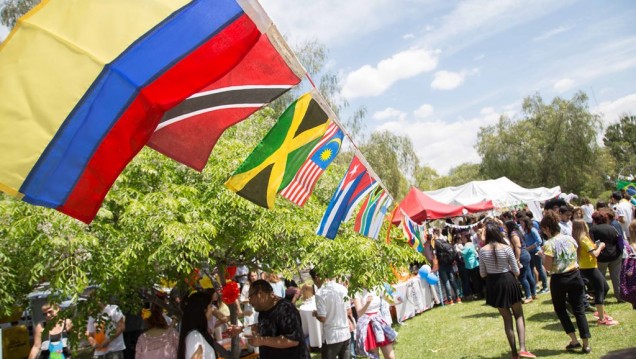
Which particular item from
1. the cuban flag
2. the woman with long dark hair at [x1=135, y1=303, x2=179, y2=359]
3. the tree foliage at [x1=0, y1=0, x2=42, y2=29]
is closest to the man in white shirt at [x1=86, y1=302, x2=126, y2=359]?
the woman with long dark hair at [x1=135, y1=303, x2=179, y2=359]

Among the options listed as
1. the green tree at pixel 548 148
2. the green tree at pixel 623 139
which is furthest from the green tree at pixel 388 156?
the green tree at pixel 623 139

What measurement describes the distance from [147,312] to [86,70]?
4.04 meters

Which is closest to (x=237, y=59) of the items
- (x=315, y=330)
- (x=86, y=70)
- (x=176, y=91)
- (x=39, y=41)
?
(x=176, y=91)

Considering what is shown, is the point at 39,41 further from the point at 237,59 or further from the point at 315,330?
the point at 315,330

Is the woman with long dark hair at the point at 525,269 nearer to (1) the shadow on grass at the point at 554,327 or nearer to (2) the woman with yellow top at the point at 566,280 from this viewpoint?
(1) the shadow on grass at the point at 554,327

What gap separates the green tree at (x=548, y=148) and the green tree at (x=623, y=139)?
133ft

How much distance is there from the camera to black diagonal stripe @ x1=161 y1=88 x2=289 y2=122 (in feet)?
9.25

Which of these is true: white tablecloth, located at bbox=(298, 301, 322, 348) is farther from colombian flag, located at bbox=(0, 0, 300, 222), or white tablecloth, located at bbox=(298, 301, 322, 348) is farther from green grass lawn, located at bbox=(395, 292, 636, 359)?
colombian flag, located at bbox=(0, 0, 300, 222)

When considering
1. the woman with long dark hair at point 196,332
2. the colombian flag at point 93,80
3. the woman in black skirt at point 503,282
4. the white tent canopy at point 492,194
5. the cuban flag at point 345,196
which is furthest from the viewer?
the white tent canopy at point 492,194

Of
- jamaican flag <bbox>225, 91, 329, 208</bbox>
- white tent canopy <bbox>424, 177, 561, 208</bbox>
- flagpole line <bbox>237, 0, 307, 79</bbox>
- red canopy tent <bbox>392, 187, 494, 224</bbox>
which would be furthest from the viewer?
white tent canopy <bbox>424, 177, 561, 208</bbox>

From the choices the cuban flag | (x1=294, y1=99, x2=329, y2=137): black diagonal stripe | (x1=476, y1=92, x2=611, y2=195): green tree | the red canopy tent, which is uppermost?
(x1=476, y1=92, x2=611, y2=195): green tree

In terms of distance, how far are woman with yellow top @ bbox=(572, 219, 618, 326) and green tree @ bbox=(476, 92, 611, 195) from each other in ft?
105

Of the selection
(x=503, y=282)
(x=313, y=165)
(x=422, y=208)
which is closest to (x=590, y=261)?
(x=503, y=282)

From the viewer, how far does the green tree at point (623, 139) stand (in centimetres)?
7369
